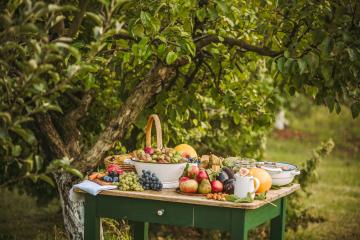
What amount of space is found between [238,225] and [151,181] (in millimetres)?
600

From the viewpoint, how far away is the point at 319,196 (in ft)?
29.3

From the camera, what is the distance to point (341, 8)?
3.88 meters

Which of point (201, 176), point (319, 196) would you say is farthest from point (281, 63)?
point (319, 196)

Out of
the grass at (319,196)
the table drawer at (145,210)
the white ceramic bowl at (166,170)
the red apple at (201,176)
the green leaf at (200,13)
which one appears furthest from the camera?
the grass at (319,196)

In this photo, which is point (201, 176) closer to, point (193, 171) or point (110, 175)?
point (193, 171)

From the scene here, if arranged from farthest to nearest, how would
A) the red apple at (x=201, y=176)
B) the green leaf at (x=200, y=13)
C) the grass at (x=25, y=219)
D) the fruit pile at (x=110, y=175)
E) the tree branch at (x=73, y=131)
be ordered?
1. the grass at (x=25, y=219)
2. the tree branch at (x=73, y=131)
3. the green leaf at (x=200, y=13)
4. the fruit pile at (x=110, y=175)
5. the red apple at (x=201, y=176)

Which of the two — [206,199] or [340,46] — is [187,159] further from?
[340,46]

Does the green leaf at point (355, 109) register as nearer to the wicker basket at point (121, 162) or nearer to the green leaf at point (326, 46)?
the green leaf at point (326, 46)

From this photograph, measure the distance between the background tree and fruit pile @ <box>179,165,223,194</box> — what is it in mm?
774

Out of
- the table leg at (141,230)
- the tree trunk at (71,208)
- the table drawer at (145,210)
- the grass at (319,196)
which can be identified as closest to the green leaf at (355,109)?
the table drawer at (145,210)

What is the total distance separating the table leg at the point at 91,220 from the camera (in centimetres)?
362

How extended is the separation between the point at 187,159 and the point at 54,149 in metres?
1.27

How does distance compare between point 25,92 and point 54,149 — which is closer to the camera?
point 25,92

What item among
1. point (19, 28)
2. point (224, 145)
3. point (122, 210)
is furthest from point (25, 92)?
point (224, 145)
